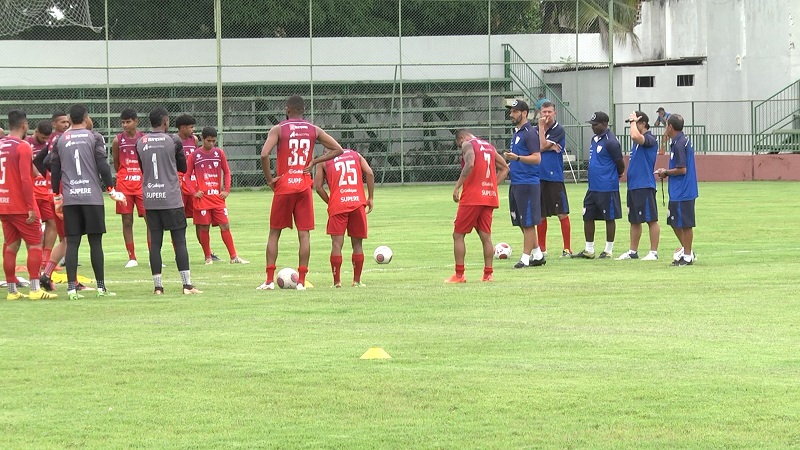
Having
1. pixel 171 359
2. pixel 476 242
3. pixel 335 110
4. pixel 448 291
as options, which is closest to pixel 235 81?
pixel 335 110

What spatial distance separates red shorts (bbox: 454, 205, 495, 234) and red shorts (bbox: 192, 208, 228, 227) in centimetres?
472

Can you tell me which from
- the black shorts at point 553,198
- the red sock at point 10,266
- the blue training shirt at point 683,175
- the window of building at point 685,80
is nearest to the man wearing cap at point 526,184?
the black shorts at point 553,198

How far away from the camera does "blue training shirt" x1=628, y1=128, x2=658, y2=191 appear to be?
18.7 m

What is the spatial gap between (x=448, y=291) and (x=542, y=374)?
5357 millimetres

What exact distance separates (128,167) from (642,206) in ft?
23.4

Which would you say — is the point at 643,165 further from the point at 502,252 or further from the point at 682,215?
the point at 502,252

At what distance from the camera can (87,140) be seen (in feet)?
48.2

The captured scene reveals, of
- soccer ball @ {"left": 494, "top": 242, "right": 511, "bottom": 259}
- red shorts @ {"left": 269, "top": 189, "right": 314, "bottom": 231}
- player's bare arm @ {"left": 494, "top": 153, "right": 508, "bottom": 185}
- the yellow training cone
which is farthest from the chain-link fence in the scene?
the yellow training cone

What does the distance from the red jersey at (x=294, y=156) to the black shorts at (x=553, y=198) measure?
5.07 meters

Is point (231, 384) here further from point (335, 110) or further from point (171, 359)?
point (335, 110)

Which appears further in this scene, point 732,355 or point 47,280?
point 47,280

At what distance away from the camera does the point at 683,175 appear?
17.7 m

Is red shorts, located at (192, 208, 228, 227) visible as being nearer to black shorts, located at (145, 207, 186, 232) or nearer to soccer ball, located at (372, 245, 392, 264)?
soccer ball, located at (372, 245, 392, 264)

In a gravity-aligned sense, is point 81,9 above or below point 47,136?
above
